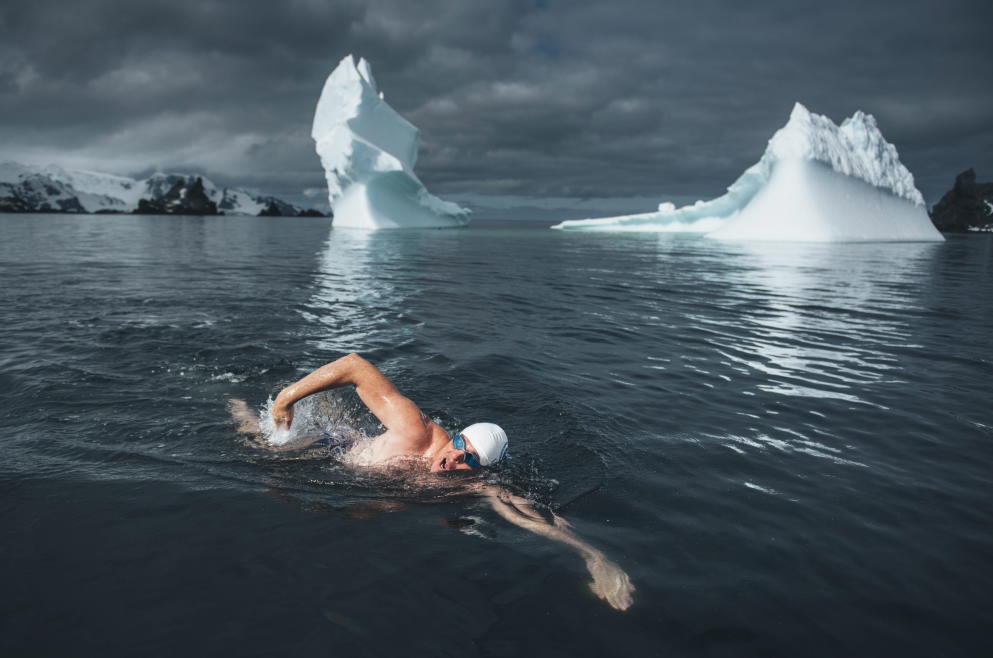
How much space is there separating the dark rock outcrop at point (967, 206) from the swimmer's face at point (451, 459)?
137 metres

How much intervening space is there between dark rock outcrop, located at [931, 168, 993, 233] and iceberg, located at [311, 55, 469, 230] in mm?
111450

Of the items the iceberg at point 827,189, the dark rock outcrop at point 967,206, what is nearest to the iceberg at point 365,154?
the iceberg at point 827,189

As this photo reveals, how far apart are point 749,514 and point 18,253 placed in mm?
26466

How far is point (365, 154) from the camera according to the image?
43.5 meters

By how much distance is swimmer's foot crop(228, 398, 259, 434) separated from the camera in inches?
198

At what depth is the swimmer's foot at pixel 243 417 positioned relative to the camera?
504cm

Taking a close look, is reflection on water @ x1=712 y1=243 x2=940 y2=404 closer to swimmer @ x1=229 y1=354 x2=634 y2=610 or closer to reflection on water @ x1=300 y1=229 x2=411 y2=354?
swimmer @ x1=229 y1=354 x2=634 y2=610

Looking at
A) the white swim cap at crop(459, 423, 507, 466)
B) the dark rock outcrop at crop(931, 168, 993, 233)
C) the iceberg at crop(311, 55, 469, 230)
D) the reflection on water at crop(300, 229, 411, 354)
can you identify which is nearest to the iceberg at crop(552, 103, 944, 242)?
the iceberg at crop(311, 55, 469, 230)

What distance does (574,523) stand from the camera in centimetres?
383

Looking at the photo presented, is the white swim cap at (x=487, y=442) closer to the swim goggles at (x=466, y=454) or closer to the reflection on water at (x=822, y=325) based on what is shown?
the swim goggles at (x=466, y=454)

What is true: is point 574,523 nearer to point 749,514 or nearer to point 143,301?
point 749,514

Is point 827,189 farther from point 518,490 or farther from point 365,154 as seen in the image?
point 518,490

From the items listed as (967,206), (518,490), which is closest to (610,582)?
(518,490)

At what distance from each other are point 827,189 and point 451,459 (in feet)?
133
